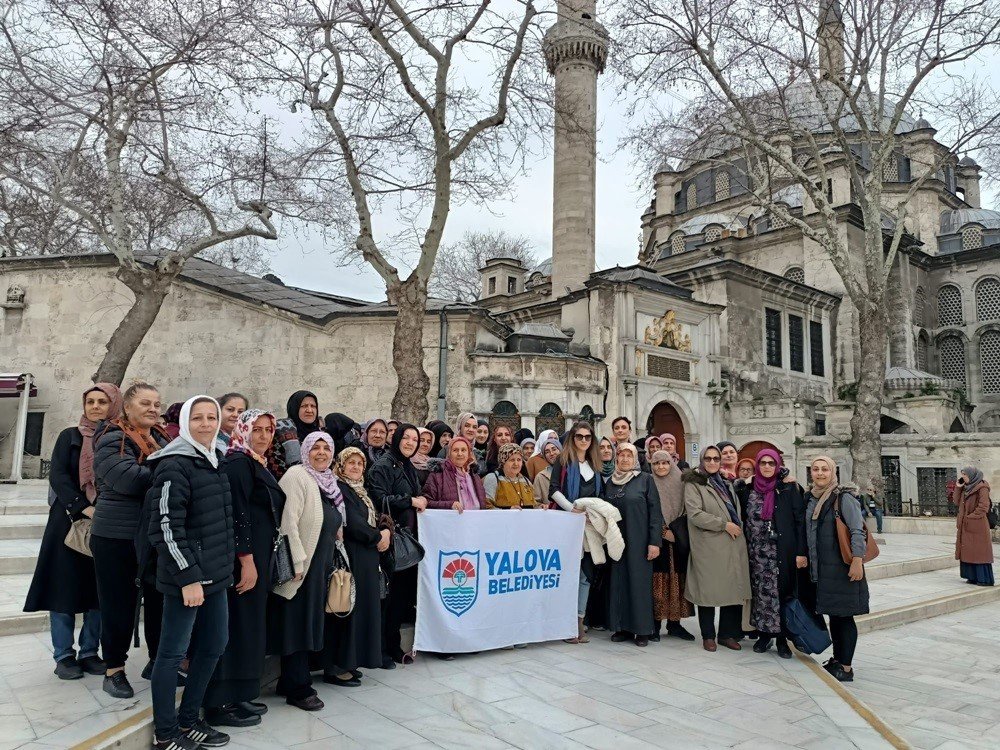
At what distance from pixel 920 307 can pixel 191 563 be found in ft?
131

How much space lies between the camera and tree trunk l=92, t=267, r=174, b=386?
14766 millimetres

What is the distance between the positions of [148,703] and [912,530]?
19173 millimetres

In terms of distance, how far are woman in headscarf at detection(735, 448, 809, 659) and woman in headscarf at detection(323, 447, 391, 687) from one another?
3321 mm

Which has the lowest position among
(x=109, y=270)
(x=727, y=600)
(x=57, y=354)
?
(x=727, y=600)

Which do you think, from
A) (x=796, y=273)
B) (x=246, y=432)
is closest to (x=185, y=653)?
(x=246, y=432)

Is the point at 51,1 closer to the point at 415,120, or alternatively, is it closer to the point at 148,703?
the point at 415,120

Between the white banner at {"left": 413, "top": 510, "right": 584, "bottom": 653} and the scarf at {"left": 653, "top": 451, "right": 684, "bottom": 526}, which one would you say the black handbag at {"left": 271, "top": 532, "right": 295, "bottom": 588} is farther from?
the scarf at {"left": 653, "top": 451, "right": 684, "bottom": 526}

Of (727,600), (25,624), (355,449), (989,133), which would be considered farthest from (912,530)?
(25,624)

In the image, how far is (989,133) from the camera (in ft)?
56.1

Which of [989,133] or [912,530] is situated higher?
[989,133]

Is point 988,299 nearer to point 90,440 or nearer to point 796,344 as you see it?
point 796,344

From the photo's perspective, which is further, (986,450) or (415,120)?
(986,450)

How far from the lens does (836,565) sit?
5.79m

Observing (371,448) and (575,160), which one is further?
(575,160)
